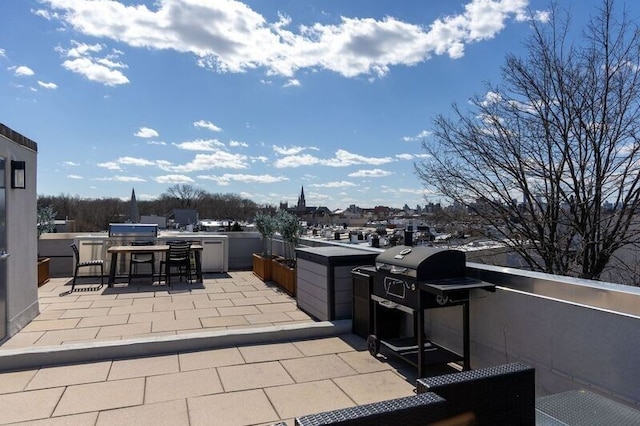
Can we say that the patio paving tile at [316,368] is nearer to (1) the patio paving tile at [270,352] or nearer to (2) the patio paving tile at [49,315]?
(1) the patio paving tile at [270,352]

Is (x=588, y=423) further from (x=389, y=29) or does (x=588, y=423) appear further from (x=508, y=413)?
(x=389, y=29)

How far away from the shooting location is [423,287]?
3178 mm

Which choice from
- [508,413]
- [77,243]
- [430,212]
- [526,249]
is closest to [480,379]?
[508,413]

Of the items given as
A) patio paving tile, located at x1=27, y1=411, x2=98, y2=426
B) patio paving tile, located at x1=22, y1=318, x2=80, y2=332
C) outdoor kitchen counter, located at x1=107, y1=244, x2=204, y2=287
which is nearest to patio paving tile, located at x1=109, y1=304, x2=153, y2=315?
patio paving tile, located at x1=22, y1=318, x2=80, y2=332

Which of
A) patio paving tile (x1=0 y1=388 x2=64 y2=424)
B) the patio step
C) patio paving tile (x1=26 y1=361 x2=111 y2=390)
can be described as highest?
the patio step

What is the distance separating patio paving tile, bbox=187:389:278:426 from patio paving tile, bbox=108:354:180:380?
0.71 meters

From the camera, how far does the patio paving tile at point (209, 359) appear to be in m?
3.79

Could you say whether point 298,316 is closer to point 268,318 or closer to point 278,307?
point 268,318

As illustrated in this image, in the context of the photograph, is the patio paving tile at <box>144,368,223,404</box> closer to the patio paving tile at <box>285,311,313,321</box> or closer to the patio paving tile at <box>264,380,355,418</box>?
the patio paving tile at <box>264,380,355,418</box>

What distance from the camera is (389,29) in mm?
8141

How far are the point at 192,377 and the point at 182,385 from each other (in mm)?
161

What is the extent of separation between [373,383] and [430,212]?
5.25 m

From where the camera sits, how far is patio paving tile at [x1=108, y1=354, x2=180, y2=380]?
359 centimetres

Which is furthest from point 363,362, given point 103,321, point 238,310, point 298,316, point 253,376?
point 103,321
